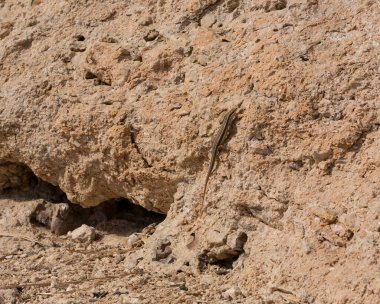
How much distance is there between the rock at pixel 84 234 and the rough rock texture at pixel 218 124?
0.48ft

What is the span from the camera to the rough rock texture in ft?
8.77

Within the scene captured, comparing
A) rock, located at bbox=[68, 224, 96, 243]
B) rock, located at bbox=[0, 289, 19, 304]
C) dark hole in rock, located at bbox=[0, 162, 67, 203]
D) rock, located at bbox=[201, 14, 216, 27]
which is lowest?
rock, located at bbox=[0, 289, 19, 304]

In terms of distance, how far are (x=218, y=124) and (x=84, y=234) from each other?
3.79ft

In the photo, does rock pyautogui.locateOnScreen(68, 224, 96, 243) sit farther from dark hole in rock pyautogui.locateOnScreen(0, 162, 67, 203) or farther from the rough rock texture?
dark hole in rock pyautogui.locateOnScreen(0, 162, 67, 203)

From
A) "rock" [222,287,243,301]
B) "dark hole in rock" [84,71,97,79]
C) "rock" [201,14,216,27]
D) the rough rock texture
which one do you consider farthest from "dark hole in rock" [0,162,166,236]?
"rock" [201,14,216,27]

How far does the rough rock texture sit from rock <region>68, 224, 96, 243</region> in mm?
145

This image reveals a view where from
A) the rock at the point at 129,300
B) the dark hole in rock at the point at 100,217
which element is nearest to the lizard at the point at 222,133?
the rock at the point at 129,300

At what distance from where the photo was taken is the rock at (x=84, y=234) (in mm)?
3734

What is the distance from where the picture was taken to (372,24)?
2842mm

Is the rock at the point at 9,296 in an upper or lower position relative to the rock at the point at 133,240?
lower

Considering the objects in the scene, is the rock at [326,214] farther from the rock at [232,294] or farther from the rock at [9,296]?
the rock at [9,296]

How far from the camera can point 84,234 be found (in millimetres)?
3752

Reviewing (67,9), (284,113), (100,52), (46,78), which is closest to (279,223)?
(284,113)

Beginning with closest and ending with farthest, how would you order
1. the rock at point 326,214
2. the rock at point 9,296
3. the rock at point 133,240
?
the rock at point 326,214 → the rock at point 9,296 → the rock at point 133,240
